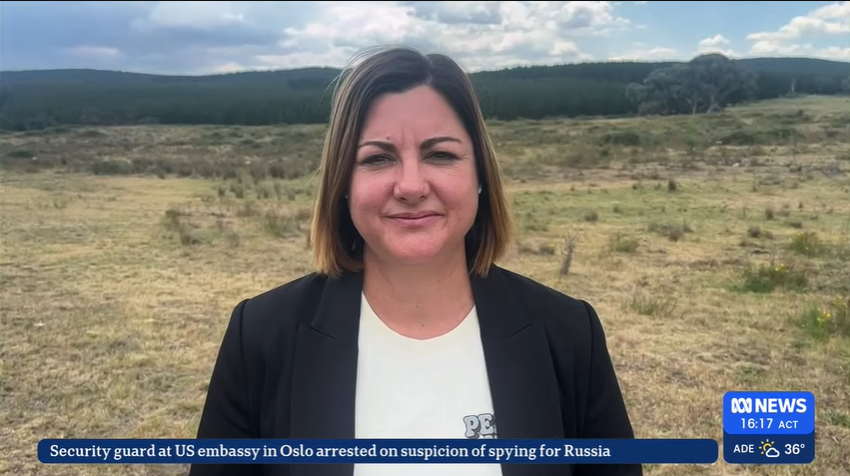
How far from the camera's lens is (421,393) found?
4.74 ft

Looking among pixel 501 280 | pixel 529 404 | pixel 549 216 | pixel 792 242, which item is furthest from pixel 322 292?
pixel 549 216

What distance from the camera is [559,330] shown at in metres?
1.49

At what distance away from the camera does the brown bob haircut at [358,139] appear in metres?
1.40

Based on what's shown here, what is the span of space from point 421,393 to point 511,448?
22cm

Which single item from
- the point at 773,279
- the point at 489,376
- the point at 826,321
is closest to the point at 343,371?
the point at 489,376

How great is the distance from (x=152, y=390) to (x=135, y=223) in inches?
258

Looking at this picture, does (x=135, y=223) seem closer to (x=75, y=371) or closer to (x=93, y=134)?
(x=75, y=371)

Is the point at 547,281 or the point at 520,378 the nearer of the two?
the point at 520,378

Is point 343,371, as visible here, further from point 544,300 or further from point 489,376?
point 544,300

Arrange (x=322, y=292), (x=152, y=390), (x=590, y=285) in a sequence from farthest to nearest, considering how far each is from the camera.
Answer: (x=590, y=285), (x=152, y=390), (x=322, y=292)

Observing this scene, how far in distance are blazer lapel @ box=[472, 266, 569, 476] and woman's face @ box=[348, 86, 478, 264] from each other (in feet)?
0.74

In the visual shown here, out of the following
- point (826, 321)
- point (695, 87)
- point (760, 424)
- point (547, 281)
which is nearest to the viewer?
point (760, 424)

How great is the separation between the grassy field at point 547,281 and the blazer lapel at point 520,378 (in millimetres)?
1102

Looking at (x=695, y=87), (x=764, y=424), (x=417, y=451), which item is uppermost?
(x=695, y=87)
